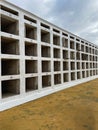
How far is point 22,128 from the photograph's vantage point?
697 cm

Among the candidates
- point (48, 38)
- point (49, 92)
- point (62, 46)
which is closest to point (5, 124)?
point (49, 92)

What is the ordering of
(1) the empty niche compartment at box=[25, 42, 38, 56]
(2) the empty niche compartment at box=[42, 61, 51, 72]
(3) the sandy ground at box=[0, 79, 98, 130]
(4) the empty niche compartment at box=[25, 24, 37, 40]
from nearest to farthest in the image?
(3) the sandy ground at box=[0, 79, 98, 130] < (4) the empty niche compartment at box=[25, 24, 37, 40] < (1) the empty niche compartment at box=[25, 42, 38, 56] < (2) the empty niche compartment at box=[42, 61, 51, 72]

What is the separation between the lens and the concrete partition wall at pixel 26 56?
10895 millimetres

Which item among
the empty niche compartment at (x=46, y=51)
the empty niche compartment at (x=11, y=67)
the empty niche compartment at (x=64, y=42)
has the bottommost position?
the empty niche compartment at (x=11, y=67)

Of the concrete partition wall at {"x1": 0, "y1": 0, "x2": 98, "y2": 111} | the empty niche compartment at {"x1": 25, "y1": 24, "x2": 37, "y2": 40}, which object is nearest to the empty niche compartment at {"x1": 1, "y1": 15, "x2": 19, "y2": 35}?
the concrete partition wall at {"x1": 0, "y1": 0, "x2": 98, "y2": 111}

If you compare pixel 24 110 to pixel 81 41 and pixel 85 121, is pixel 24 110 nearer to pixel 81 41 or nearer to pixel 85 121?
pixel 85 121

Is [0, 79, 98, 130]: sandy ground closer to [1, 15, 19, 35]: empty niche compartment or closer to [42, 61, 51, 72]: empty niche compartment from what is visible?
[42, 61, 51, 72]: empty niche compartment

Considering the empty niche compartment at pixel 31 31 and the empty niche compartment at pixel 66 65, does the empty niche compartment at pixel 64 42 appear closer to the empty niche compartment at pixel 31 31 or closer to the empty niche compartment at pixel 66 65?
the empty niche compartment at pixel 66 65

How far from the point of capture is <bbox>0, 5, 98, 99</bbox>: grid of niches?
1145 cm

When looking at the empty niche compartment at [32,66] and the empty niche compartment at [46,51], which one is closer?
the empty niche compartment at [32,66]

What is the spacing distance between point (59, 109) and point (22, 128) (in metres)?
3.78

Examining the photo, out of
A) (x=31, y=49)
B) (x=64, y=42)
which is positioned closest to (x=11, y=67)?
(x=31, y=49)

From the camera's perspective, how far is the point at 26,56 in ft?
40.0

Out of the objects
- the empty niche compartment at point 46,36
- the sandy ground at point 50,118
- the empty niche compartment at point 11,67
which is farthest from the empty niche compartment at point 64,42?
the sandy ground at point 50,118
